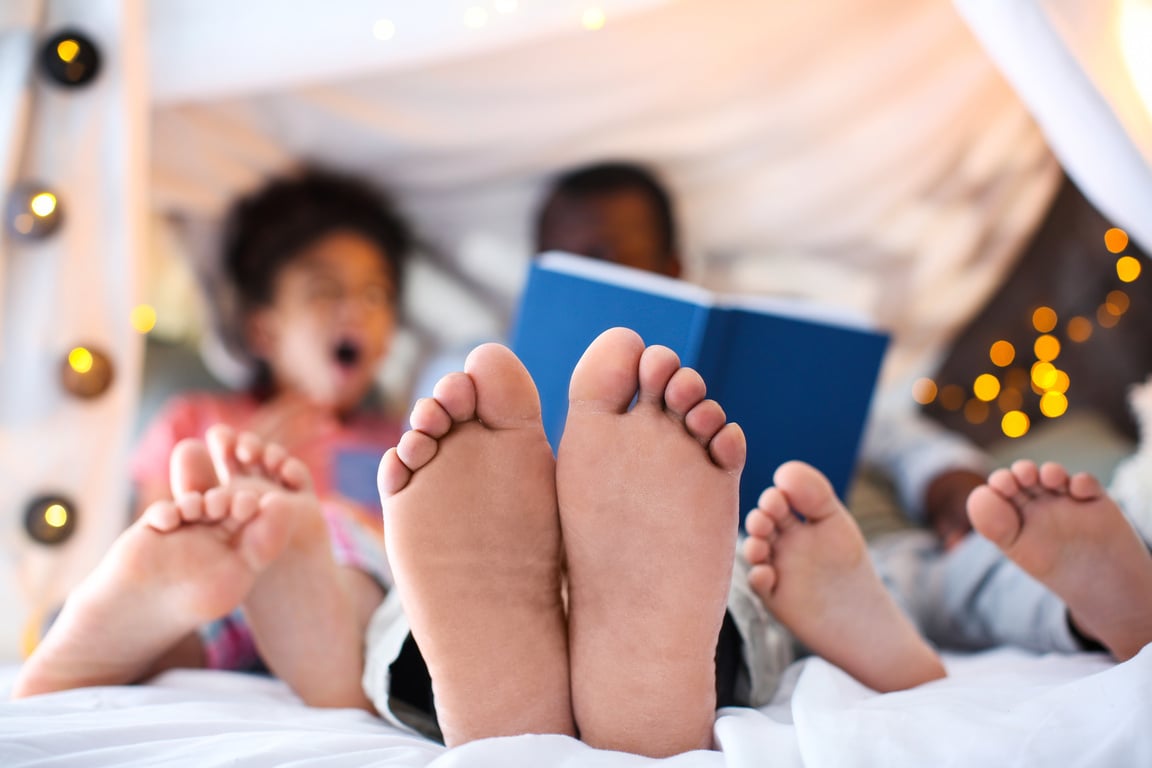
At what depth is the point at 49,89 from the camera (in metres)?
0.96

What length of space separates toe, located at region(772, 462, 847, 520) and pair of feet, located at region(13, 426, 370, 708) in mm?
362

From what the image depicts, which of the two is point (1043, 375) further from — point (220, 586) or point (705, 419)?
point (220, 586)

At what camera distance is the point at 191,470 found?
730 mm

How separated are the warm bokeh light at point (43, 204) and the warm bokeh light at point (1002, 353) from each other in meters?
1.21

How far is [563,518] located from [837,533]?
21cm

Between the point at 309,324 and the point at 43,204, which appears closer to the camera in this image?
the point at 43,204

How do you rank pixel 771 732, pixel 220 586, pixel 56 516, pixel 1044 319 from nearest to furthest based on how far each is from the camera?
pixel 771 732 < pixel 220 586 < pixel 56 516 < pixel 1044 319

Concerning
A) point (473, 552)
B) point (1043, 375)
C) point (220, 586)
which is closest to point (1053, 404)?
point (1043, 375)

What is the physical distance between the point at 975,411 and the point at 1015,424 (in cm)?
6

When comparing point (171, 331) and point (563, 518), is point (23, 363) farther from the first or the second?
point (563, 518)

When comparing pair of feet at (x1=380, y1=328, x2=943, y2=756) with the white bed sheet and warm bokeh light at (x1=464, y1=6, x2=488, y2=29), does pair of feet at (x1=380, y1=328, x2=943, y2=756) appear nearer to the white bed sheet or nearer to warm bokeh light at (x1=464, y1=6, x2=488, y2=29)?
the white bed sheet

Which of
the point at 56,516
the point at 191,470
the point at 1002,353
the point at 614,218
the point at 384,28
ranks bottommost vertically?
the point at 56,516

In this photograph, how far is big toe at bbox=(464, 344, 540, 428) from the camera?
1.98 ft

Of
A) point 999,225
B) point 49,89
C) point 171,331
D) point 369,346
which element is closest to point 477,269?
point 369,346
